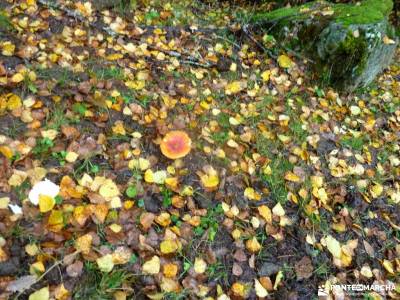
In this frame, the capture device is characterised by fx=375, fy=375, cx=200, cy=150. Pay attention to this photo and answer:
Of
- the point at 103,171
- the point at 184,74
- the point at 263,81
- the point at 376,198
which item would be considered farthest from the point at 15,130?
the point at 376,198

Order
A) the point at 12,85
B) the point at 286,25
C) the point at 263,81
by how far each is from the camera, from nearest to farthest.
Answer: the point at 12,85 → the point at 263,81 → the point at 286,25

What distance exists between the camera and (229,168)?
3.13m

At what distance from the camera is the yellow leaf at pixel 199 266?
2.49m

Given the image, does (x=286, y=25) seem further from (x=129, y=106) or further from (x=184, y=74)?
(x=129, y=106)

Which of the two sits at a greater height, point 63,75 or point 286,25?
point 286,25

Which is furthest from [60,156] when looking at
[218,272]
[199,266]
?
[218,272]

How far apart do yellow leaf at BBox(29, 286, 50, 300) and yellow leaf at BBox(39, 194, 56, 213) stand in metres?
0.52

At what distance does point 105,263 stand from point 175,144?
109cm

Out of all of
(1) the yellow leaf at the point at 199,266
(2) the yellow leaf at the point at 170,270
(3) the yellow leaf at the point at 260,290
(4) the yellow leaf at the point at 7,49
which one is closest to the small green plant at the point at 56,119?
(4) the yellow leaf at the point at 7,49

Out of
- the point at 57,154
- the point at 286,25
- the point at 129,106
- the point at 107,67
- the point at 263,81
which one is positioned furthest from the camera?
the point at 286,25

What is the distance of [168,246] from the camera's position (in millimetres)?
2500

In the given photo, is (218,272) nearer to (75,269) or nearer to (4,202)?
(75,269)

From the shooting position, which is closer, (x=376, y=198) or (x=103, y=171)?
(x=103, y=171)

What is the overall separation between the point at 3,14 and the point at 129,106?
5.33 ft
